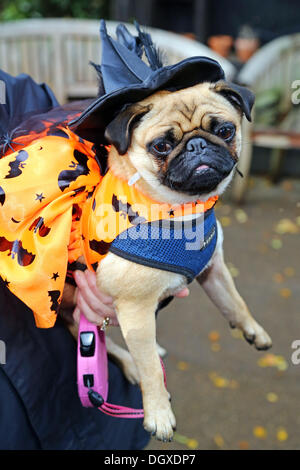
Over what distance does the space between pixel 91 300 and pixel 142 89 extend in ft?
1.94

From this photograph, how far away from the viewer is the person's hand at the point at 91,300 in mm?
1306

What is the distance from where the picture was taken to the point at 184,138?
121 centimetres

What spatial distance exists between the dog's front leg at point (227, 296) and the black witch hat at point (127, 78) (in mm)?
524

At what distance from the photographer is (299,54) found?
4.78 m

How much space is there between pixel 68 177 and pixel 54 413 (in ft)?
2.19

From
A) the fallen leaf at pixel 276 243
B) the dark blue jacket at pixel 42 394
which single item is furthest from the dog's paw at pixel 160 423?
the fallen leaf at pixel 276 243

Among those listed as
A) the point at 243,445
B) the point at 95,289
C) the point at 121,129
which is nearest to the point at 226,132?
the point at 121,129

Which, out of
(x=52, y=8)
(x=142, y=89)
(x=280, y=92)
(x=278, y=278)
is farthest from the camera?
(x=52, y=8)

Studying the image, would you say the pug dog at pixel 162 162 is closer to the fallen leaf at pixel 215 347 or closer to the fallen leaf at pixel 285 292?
the fallen leaf at pixel 215 347

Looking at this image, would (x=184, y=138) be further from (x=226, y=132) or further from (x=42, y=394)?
(x=42, y=394)

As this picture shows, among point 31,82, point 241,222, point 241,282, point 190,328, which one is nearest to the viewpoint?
point 31,82

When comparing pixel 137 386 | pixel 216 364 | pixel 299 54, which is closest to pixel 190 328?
pixel 216 364

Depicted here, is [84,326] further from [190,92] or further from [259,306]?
[259,306]

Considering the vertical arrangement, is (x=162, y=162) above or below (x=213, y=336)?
above
